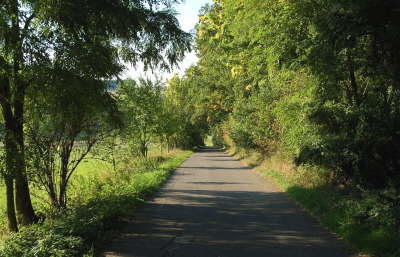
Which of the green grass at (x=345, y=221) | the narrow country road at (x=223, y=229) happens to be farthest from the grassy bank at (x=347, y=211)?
the narrow country road at (x=223, y=229)

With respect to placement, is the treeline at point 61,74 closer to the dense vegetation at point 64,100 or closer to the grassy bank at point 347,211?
the dense vegetation at point 64,100

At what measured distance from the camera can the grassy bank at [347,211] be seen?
6.84 metres

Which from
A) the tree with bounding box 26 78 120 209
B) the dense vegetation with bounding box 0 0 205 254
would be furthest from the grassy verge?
the tree with bounding box 26 78 120 209

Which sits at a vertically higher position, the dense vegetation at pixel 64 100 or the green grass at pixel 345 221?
the dense vegetation at pixel 64 100

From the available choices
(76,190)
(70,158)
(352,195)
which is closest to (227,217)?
(352,195)

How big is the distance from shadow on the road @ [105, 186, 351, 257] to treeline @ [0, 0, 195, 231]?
106 inches

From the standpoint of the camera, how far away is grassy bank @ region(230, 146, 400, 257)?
684 cm

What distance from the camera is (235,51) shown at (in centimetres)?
2359

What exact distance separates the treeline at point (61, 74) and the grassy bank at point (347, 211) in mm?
5407

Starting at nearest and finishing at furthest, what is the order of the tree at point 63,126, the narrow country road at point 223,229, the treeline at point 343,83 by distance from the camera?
the narrow country road at point 223,229 → the tree at point 63,126 → the treeline at point 343,83

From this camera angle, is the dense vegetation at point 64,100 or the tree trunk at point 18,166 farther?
the tree trunk at point 18,166

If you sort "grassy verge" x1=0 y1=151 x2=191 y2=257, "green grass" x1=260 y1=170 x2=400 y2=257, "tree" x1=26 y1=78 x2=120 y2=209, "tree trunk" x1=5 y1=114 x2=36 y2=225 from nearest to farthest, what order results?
"grassy verge" x1=0 y1=151 x2=191 y2=257 < "green grass" x1=260 y1=170 x2=400 y2=257 < "tree" x1=26 y1=78 x2=120 y2=209 < "tree trunk" x1=5 y1=114 x2=36 y2=225

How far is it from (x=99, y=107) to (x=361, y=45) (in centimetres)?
704

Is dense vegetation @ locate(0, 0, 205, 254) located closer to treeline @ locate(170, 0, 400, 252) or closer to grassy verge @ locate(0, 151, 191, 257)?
grassy verge @ locate(0, 151, 191, 257)
